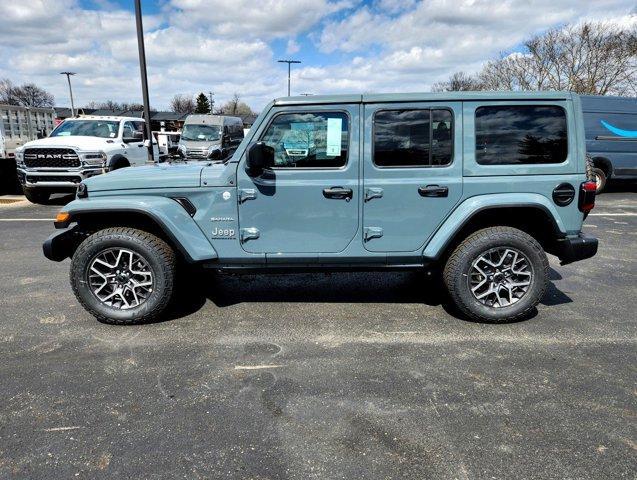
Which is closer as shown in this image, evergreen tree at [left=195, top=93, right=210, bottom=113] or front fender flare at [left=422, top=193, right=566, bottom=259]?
front fender flare at [left=422, top=193, right=566, bottom=259]

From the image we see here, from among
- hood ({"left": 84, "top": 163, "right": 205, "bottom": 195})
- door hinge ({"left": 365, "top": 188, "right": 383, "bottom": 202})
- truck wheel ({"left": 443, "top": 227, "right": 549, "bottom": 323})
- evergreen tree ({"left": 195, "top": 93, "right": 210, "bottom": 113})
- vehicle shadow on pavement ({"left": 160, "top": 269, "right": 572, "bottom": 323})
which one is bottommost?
vehicle shadow on pavement ({"left": 160, "top": 269, "right": 572, "bottom": 323})

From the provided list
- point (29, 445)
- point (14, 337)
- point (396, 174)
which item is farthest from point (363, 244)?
point (14, 337)

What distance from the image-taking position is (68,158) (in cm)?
1033

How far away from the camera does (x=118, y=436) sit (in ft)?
8.11

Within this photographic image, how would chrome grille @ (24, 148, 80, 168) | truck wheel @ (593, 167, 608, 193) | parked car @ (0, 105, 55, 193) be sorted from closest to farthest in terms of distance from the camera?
chrome grille @ (24, 148, 80, 168) < truck wheel @ (593, 167, 608, 193) < parked car @ (0, 105, 55, 193)

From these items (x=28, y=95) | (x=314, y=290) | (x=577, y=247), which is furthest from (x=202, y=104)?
(x=577, y=247)

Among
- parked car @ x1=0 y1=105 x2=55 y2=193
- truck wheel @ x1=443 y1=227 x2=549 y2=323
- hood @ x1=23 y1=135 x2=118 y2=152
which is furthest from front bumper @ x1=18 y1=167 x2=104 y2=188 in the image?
truck wheel @ x1=443 y1=227 x2=549 y2=323

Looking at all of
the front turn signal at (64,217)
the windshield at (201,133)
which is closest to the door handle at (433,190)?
the front turn signal at (64,217)

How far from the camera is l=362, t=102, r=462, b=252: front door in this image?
3725 millimetres

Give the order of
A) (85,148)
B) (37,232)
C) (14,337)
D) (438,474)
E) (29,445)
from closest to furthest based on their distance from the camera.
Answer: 1. (438,474)
2. (29,445)
3. (14,337)
4. (37,232)
5. (85,148)

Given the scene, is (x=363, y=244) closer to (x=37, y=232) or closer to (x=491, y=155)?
(x=491, y=155)

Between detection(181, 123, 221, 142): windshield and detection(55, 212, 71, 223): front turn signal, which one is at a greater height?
detection(181, 123, 221, 142): windshield

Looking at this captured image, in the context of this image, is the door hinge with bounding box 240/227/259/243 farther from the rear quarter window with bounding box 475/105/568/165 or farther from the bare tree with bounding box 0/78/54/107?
the bare tree with bounding box 0/78/54/107

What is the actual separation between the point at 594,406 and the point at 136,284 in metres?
3.41
